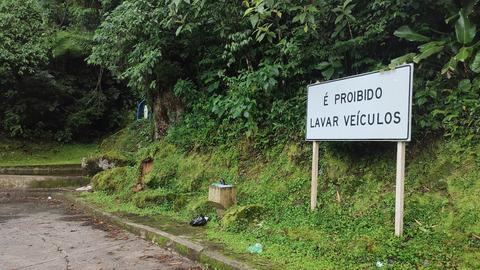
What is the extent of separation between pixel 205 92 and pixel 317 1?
399cm

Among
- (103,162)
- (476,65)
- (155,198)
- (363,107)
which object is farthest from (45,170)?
(476,65)

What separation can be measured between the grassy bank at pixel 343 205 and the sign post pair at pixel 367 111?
36 centimetres

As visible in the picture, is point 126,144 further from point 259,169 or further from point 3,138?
point 259,169

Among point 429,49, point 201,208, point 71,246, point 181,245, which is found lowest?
point 71,246

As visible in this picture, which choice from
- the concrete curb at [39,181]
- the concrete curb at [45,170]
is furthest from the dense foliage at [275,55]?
the concrete curb at [45,170]

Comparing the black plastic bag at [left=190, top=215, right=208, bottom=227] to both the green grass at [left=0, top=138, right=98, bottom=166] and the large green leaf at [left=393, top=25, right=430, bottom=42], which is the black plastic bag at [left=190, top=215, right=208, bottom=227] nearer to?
the large green leaf at [left=393, top=25, right=430, bottom=42]

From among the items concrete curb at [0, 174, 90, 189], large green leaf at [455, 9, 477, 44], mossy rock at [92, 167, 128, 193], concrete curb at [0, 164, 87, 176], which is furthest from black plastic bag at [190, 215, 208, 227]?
concrete curb at [0, 164, 87, 176]

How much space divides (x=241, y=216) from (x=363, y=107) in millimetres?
2221

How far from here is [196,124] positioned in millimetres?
9883

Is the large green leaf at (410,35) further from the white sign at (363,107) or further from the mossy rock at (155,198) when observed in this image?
the mossy rock at (155,198)

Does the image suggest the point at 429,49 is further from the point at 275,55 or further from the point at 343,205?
the point at 275,55

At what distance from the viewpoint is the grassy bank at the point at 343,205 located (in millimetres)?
4488

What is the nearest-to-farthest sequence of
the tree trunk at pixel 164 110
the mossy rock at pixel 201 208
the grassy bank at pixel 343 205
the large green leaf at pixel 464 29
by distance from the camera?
1. the grassy bank at pixel 343 205
2. the large green leaf at pixel 464 29
3. the mossy rock at pixel 201 208
4. the tree trunk at pixel 164 110

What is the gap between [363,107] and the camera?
207 inches
